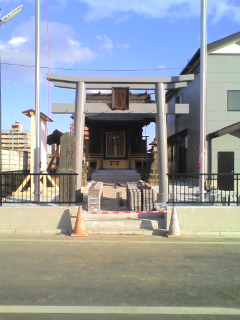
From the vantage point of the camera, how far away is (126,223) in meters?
8.27

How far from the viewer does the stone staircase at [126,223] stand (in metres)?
8.08

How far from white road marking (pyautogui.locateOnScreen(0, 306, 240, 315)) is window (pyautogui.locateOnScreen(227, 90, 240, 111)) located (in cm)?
1258

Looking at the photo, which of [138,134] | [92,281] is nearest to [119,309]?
[92,281]

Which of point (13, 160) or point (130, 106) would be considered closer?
point (130, 106)

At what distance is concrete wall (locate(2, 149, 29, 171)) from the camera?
13516 millimetres

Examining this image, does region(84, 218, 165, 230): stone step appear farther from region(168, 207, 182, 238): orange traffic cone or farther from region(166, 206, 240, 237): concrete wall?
region(168, 207, 182, 238): orange traffic cone

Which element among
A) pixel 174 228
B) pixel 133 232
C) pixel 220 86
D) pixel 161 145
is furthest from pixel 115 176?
pixel 174 228

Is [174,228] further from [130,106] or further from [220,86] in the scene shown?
[220,86]

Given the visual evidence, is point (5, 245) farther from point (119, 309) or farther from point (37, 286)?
point (119, 309)

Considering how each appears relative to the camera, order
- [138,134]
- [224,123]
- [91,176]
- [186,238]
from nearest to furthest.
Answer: [186,238]
[224,123]
[91,176]
[138,134]

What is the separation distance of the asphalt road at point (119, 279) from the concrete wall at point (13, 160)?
6914 mm

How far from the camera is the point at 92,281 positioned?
479cm

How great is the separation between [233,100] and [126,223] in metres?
9.85

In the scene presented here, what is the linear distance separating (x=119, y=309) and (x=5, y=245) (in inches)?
164
